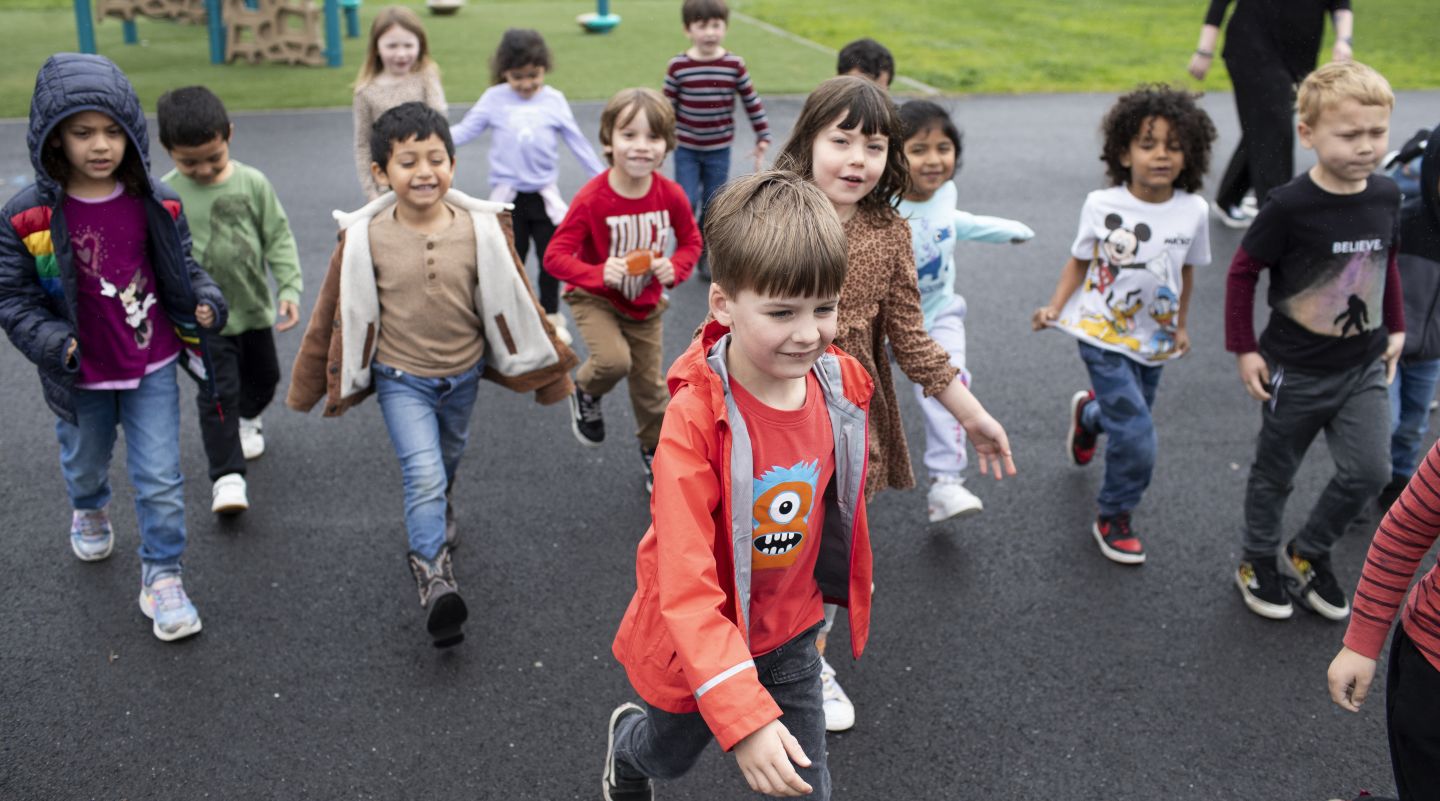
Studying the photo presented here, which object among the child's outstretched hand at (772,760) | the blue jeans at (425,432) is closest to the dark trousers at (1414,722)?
the child's outstretched hand at (772,760)

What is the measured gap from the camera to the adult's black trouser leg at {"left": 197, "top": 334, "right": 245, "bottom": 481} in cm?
491

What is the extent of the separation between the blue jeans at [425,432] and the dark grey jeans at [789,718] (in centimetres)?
132

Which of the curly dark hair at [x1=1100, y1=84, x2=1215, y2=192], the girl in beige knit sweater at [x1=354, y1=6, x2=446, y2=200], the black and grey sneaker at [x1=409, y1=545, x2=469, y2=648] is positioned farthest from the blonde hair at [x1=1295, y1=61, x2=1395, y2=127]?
the girl in beige knit sweater at [x1=354, y1=6, x2=446, y2=200]

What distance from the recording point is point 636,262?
195 inches

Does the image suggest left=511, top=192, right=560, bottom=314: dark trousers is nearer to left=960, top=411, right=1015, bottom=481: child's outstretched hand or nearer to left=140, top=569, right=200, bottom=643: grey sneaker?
left=140, top=569, right=200, bottom=643: grey sneaker

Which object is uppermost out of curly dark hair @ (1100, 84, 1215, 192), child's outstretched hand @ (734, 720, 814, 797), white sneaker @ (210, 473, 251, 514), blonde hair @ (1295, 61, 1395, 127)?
blonde hair @ (1295, 61, 1395, 127)

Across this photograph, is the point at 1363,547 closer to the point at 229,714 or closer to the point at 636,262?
the point at 636,262

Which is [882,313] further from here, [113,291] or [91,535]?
[91,535]

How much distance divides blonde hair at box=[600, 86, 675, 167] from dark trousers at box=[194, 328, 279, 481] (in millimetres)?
1704

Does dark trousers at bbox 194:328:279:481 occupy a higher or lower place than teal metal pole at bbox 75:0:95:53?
higher

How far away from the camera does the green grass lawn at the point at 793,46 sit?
14.3 meters

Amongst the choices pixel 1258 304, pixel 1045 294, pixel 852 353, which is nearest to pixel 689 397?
pixel 852 353

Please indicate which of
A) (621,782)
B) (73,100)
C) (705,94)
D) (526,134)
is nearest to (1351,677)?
(621,782)

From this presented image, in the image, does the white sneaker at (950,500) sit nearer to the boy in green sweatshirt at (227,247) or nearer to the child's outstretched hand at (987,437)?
the child's outstretched hand at (987,437)
